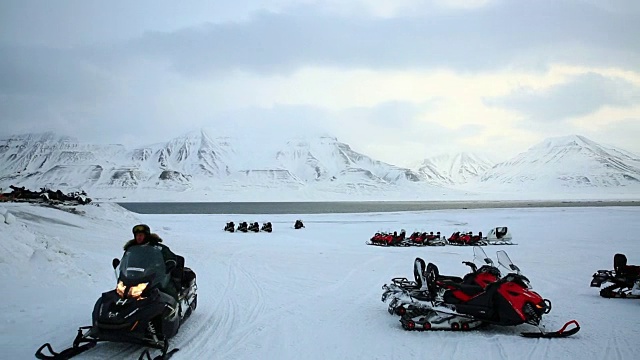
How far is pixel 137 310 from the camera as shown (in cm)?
627

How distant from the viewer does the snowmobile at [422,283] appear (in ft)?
27.7

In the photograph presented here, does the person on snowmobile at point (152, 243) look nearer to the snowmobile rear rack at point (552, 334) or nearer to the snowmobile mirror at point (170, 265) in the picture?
the snowmobile mirror at point (170, 265)

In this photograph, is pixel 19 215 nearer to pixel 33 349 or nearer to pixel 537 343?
pixel 33 349

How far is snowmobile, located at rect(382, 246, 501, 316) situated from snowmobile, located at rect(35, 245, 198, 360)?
13.4 ft

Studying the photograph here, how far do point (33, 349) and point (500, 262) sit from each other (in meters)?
7.81

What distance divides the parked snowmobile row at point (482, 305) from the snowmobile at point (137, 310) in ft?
13.4

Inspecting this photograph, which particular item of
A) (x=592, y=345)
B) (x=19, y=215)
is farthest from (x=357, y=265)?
(x=19, y=215)

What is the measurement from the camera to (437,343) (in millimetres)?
7414

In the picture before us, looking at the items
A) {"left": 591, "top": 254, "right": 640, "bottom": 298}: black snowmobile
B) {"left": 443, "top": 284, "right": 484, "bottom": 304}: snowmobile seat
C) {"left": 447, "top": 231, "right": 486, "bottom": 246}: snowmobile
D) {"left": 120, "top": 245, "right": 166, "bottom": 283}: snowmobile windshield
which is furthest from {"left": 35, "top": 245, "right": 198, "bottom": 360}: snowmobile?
{"left": 447, "top": 231, "right": 486, "bottom": 246}: snowmobile

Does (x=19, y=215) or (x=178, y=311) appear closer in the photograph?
(x=178, y=311)

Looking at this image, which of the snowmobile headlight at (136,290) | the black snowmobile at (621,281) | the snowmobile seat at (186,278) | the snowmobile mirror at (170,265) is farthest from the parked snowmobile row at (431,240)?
the snowmobile headlight at (136,290)

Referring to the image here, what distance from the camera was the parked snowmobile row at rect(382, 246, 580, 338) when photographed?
7828 mm

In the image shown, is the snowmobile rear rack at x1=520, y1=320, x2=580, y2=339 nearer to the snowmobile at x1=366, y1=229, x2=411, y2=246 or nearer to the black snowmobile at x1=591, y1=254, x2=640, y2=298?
the black snowmobile at x1=591, y1=254, x2=640, y2=298

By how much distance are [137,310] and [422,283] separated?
5547 mm
